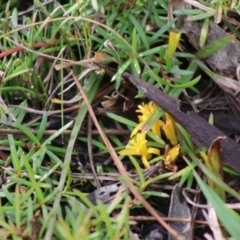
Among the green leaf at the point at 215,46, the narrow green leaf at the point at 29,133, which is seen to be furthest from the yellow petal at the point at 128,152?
the green leaf at the point at 215,46

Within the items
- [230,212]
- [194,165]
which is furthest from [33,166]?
[230,212]

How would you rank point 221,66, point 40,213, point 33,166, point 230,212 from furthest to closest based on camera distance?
point 221,66
point 33,166
point 40,213
point 230,212

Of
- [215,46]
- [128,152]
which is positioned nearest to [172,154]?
[128,152]

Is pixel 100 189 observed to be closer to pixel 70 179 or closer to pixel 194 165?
pixel 70 179

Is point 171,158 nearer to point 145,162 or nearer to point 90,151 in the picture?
point 145,162

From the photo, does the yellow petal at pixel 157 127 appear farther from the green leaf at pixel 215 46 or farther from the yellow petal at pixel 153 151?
the green leaf at pixel 215 46
